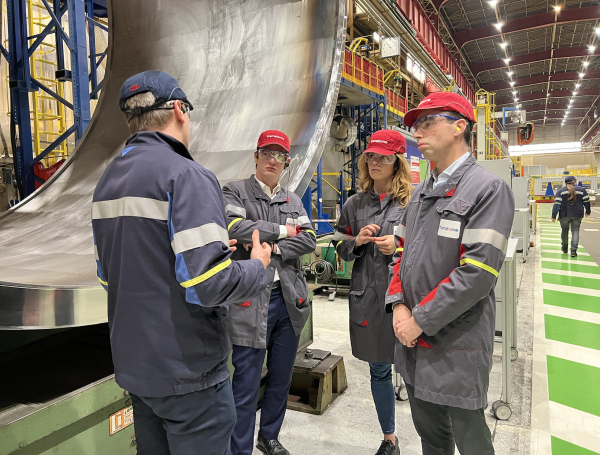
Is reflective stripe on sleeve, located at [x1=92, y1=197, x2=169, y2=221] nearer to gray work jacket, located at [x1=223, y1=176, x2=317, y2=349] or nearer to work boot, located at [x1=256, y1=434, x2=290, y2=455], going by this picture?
gray work jacket, located at [x1=223, y1=176, x2=317, y2=349]

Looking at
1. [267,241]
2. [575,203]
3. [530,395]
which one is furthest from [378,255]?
[575,203]

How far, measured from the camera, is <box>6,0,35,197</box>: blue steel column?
5.11 m

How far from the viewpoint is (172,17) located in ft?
11.9

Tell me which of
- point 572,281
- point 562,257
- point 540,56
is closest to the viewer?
point 572,281

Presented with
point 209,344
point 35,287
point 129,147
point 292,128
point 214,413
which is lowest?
point 214,413

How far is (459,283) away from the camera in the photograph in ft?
4.11

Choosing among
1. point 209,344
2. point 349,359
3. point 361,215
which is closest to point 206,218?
point 209,344

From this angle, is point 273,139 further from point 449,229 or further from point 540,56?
point 540,56

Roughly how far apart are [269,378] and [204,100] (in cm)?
226

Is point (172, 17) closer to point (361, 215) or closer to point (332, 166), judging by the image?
point (361, 215)

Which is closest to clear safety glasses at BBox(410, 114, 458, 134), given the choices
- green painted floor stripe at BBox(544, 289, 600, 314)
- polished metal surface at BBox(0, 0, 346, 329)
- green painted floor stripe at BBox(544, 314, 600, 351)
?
polished metal surface at BBox(0, 0, 346, 329)

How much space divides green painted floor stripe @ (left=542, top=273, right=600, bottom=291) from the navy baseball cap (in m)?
6.11

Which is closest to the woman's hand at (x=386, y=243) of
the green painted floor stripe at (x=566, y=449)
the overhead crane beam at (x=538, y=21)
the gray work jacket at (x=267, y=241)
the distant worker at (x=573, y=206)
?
the gray work jacket at (x=267, y=241)

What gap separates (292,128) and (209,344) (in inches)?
68.3
